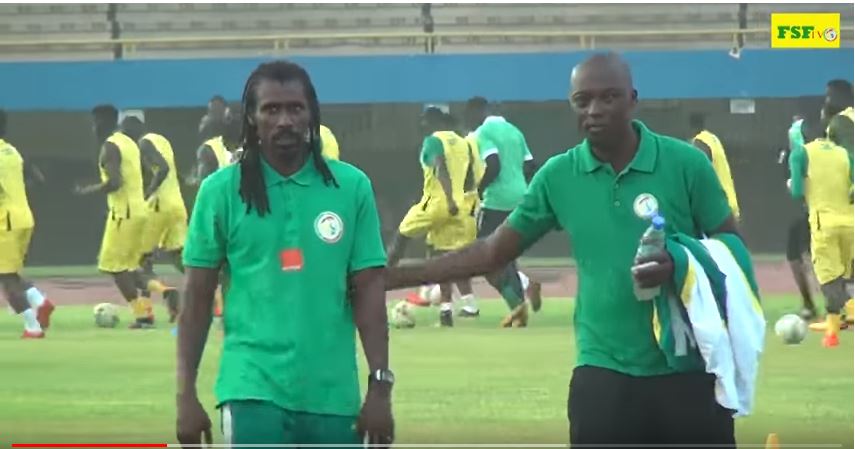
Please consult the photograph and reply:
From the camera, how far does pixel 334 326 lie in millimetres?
4117

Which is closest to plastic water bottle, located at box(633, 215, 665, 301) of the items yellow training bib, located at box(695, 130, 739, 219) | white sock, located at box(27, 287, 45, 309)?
yellow training bib, located at box(695, 130, 739, 219)

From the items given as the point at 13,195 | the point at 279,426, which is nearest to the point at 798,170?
the point at 13,195

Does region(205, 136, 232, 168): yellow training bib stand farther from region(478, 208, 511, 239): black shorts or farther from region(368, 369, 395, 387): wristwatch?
region(368, 369, 395, 387): wristwatch

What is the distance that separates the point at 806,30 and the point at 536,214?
316 cm

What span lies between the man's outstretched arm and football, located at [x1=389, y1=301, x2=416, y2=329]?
603cm

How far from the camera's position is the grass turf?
24.2 feet

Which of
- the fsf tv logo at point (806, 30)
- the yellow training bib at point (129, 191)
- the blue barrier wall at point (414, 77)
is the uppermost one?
the fsf tv logo at point (806, 30)

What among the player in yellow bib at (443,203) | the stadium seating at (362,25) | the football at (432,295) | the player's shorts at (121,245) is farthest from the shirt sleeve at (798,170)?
the player's shorts at (121,245)

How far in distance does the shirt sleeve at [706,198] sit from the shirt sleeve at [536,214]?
0.38 metres

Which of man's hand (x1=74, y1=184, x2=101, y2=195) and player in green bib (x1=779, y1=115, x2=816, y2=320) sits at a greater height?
man's hand (x1=74, y1=184, x2=101, y2=195)

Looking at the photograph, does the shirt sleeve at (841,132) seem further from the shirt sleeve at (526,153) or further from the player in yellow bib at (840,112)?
the shirt sleeve at (526,153)

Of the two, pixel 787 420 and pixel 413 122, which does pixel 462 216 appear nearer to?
pixel 413 122

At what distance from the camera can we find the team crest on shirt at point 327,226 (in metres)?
4.12

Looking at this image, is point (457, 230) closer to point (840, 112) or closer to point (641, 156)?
point (840, 112)
